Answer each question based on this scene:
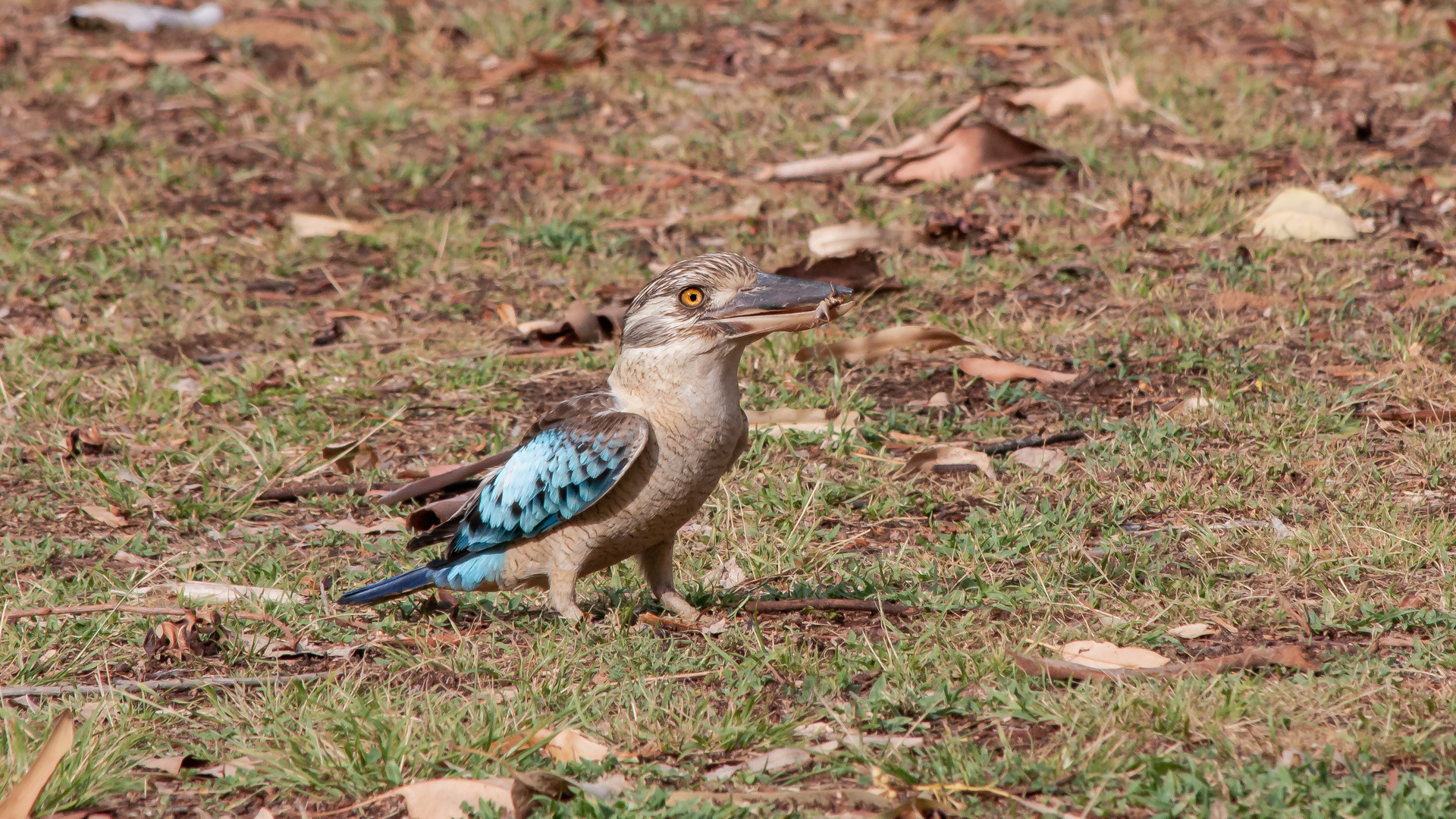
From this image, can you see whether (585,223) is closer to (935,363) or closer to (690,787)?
(935,363)

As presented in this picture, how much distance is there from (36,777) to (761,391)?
11.3 feet

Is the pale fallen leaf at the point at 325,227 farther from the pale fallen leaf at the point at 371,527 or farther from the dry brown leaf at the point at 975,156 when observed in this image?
the pale fallen leaf at the point at 371,527

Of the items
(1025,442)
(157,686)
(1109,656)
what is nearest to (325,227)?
(1025,442)

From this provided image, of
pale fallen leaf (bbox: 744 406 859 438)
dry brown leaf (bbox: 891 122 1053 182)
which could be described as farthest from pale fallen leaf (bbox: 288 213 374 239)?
pale fallen leaf (bbox: 744 406 859 438)

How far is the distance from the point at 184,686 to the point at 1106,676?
8.01 ft

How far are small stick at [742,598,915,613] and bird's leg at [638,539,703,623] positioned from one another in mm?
187

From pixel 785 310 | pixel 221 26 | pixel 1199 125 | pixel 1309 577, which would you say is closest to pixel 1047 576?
pixel 1309 577

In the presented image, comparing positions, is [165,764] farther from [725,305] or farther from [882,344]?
[882,344]

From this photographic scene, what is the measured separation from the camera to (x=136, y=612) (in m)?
4.46

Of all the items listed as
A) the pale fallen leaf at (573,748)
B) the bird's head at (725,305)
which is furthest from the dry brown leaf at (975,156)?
the pale fallen leaf at (573,748)

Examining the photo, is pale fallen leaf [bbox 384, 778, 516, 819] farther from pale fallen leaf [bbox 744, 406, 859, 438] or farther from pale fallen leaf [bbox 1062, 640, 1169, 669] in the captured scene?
pale fallen leaf [bbox 744, 406, 859, 438]

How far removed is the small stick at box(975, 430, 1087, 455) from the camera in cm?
563

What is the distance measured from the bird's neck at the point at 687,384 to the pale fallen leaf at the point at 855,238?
336cm

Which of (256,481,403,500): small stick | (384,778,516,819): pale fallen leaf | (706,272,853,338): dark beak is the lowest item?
(256,481,403,500): small stick
